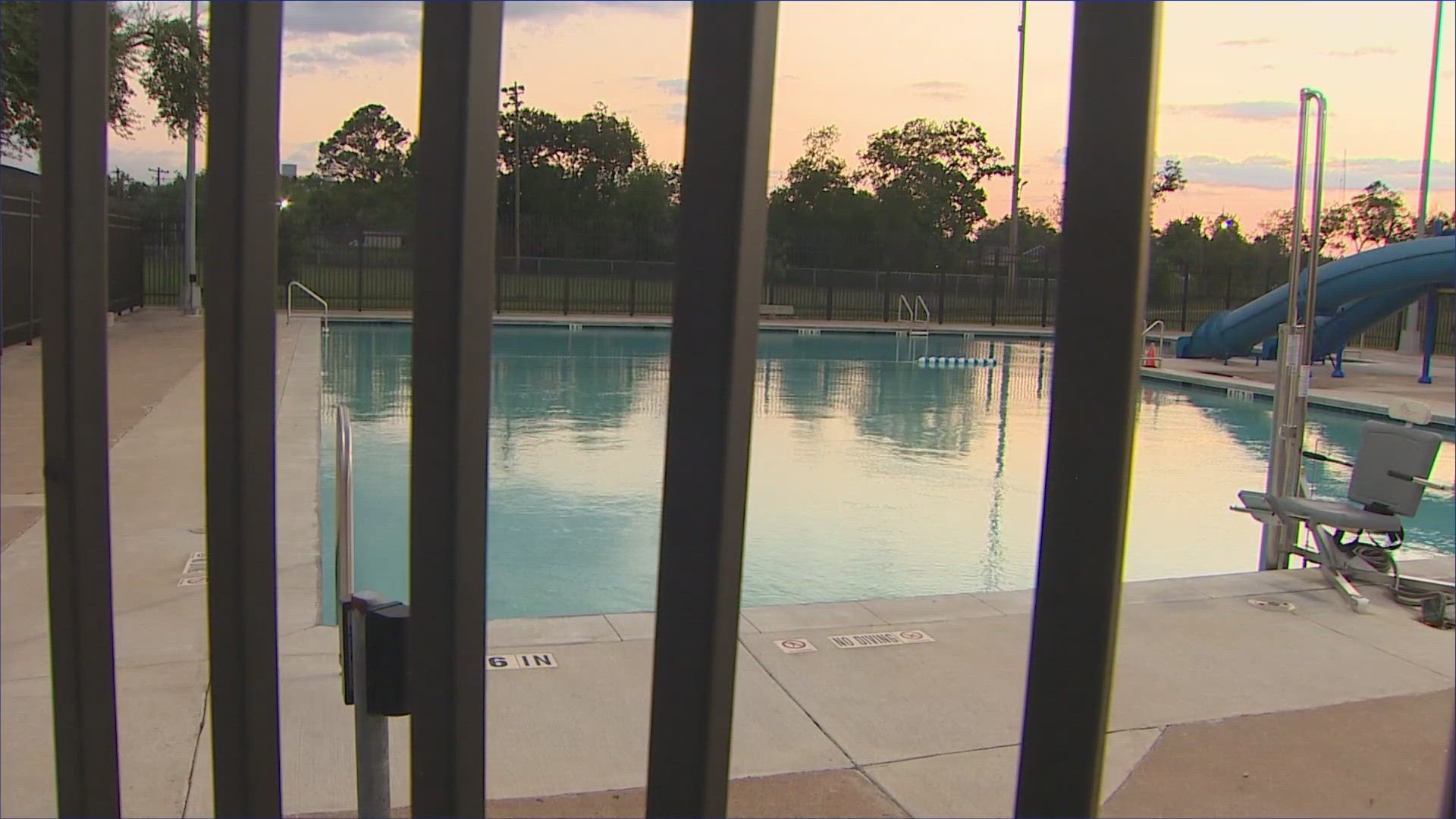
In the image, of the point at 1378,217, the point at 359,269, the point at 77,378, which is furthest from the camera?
the point at 1378,217

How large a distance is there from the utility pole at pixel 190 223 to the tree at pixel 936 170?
34.3 m

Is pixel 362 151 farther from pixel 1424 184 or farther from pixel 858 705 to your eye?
pixel 858 705

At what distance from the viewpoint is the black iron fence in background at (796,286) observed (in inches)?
1129

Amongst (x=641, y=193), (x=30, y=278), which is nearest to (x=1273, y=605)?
(x=30, y=278)

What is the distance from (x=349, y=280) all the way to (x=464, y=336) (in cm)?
3072

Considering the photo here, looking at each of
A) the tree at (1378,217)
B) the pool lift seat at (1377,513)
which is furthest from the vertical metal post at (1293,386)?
the tree at (1378,217)

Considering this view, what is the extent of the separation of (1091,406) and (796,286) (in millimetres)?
34082

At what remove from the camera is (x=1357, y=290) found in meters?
18.8

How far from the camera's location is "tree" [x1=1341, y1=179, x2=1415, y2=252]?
43.8 metres

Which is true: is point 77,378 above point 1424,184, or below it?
below

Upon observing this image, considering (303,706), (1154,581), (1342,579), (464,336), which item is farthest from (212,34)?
(1342,579)

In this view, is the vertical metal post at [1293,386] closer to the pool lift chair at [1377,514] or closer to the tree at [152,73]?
the pool lift chair at [1377,514]

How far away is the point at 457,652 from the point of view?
772 mm

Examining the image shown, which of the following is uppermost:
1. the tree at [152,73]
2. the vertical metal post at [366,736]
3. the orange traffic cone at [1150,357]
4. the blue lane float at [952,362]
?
the tree at [152,73]
